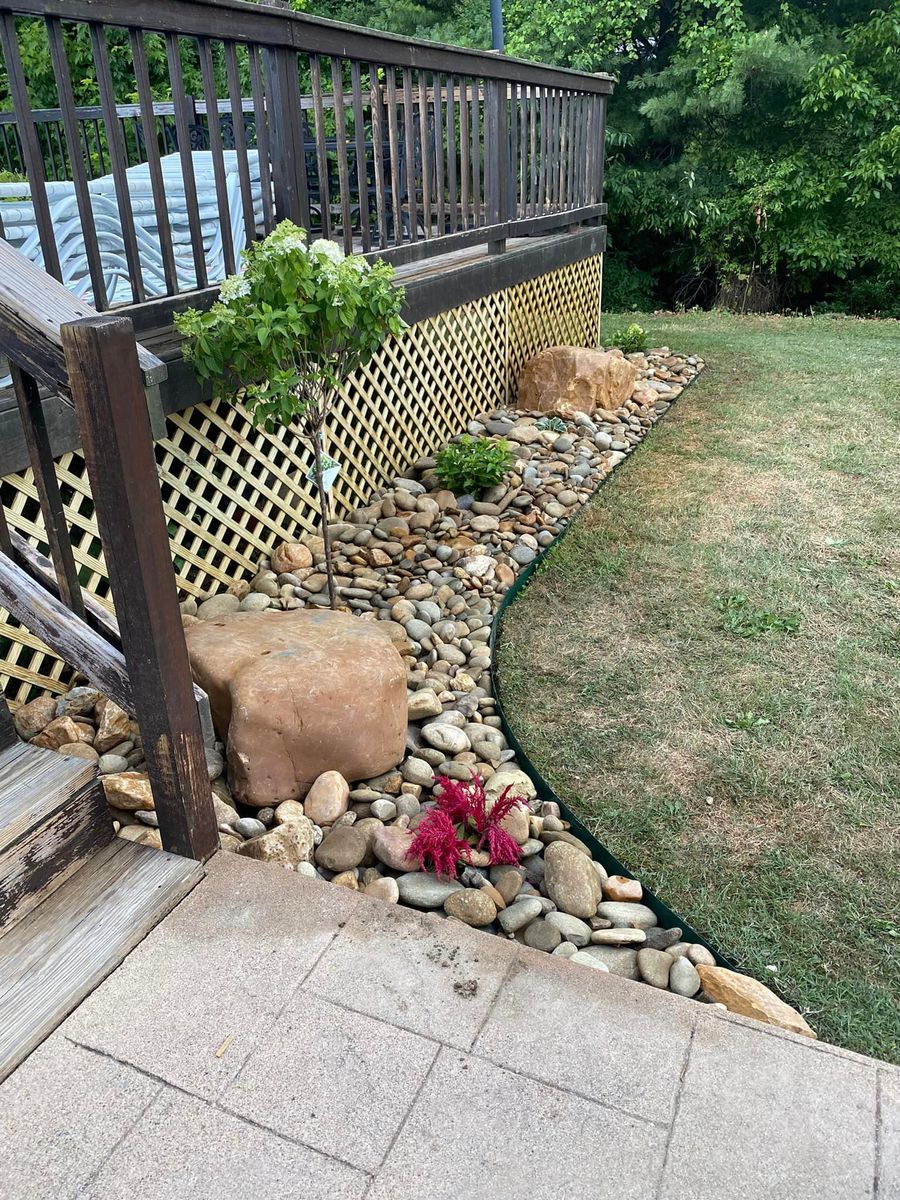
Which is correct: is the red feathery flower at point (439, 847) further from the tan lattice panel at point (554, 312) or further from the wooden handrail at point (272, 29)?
the tan lattice panel at point (554, 312)

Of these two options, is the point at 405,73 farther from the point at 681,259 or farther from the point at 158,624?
the point at 681,259

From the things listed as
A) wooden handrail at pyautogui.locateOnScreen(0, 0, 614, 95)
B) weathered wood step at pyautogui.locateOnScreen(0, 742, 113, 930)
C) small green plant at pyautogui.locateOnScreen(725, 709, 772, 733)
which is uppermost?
wooden handrail at pyautogui.locateOnScreen(0, 0, 614, 95)

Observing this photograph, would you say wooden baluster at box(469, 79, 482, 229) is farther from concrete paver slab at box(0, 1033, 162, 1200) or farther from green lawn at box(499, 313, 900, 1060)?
concrete paver slab at box(0, 1033, 162, 1200)

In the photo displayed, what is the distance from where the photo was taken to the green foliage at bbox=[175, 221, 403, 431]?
3.02 meters

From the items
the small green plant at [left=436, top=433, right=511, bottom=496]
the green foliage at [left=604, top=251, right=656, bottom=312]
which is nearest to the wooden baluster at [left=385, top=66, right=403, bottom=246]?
the small green plant at [left=436, top=433, right=511, bottom=496]

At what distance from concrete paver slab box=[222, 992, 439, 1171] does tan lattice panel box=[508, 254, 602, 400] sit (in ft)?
16.9

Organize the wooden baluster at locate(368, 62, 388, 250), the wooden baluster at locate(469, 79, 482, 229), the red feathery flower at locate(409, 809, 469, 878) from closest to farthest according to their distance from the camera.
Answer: the red feathery flower at locate(409, 809, 469, 878)
the wooden baluster at locate(368, 62, 388, 250)
the wooden baluster at locate(469, 79, 482, 229)

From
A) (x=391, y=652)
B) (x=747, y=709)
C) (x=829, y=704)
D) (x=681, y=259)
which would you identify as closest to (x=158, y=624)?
(x=391, y=652)

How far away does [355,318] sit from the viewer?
3164mm

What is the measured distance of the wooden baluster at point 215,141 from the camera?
3260 mm

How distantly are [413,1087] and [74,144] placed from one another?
2.83 meters

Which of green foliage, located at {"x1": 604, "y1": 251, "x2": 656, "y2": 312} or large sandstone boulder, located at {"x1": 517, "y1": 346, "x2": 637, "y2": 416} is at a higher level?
large sandstone boulder, located at {"x1": 517, "y1": 346, "x2": 637, "y2": 416}

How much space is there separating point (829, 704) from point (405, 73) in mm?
3573

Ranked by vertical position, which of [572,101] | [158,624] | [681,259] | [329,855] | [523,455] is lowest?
[681,259]
